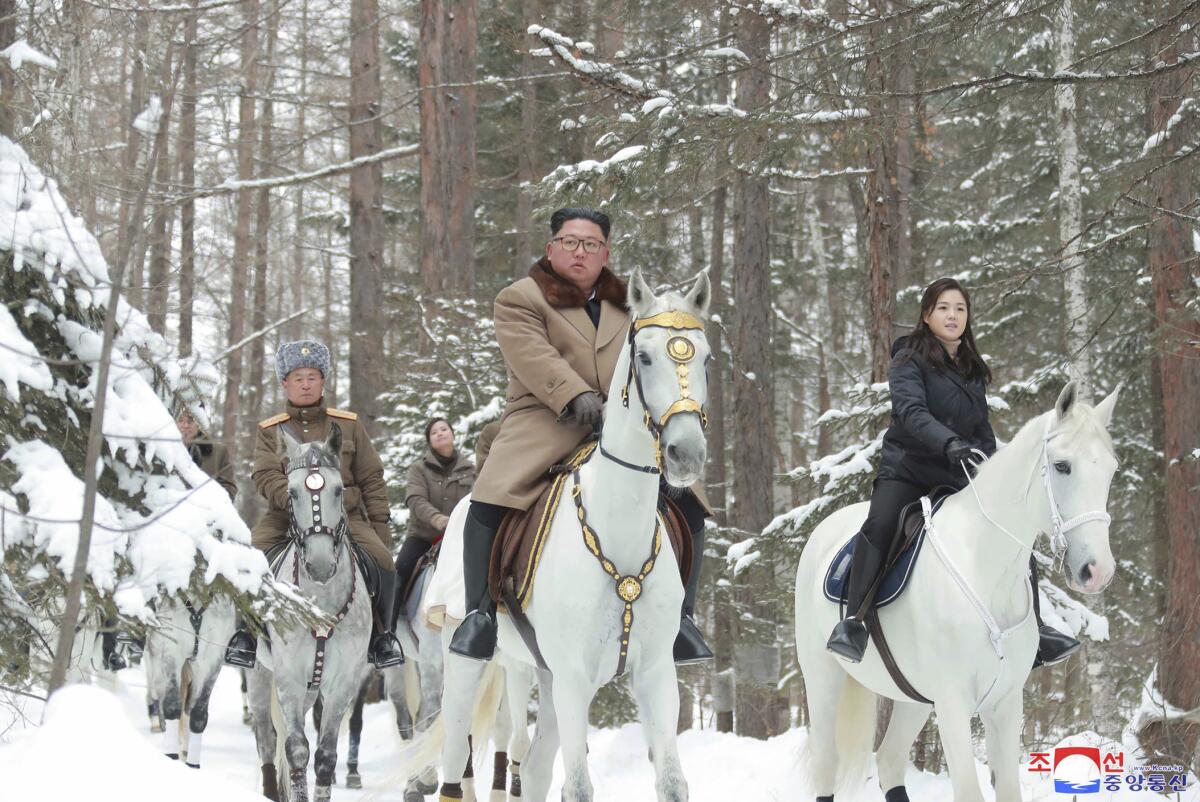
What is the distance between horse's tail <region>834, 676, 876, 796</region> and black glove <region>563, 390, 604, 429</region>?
2.68m

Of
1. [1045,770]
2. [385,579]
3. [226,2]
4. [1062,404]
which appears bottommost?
[1045,770]

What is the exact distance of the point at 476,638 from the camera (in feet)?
19.5

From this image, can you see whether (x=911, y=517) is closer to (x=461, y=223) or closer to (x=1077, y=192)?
(x=1077, y=192)

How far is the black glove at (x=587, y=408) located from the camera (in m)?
5.70

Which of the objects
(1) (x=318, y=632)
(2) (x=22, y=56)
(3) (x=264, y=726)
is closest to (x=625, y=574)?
(1) (x=318, y=632)

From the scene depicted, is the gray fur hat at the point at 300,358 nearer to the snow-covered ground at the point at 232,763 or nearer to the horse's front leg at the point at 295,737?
the horse's front leg at the point at 295,737

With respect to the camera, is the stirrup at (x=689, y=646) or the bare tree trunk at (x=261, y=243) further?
the bare tree trunk at (x=261, y=243)

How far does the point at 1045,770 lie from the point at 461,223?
11.2 metres

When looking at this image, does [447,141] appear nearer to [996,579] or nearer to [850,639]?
[850,639]

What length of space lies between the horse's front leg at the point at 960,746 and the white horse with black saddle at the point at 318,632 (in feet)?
13.0

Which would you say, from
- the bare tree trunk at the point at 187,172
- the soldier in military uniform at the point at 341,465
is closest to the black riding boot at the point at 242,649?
the soldier in military uniform at the point at 341,465

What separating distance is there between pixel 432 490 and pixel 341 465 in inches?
97.3

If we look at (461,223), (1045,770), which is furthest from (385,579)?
(461,223)

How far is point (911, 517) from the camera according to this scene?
6645 mm
